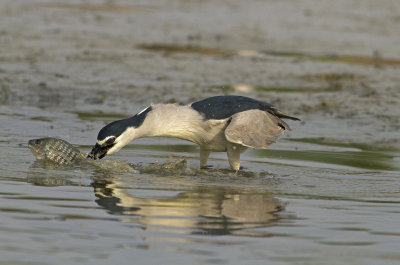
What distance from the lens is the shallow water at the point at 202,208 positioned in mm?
4977

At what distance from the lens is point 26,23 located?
16.7 meters

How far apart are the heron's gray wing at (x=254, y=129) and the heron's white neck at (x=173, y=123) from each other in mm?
329

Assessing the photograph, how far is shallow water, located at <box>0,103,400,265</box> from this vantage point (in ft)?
16.3

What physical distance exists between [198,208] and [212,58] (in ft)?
28.9

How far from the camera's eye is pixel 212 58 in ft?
48.5

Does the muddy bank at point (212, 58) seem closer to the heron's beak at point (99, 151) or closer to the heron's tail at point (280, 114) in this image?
the heron's tail at point (280, 114)

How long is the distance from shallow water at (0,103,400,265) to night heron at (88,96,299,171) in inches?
10.8

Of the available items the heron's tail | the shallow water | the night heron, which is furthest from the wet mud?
the heron's tail

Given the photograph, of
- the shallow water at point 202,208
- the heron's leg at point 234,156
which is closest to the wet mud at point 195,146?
the shallow water at point 202,208

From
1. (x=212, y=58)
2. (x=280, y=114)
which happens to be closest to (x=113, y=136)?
(x=280, y=114)

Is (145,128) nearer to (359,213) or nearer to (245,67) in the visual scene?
(359,213)

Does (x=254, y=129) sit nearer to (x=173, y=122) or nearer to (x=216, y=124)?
(x=216, y=124)

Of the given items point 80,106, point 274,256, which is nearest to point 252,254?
point 274,256

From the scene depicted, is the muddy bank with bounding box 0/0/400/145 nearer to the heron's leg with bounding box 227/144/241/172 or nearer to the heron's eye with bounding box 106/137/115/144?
the heron's leg with bounding box 227/144/241/172
